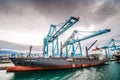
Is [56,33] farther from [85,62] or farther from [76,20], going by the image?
[85,62]

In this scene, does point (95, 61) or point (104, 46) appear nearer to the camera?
point (95, 61)

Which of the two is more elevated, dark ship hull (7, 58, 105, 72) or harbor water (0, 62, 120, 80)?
dark ship hull (7, 58, 105, 72)

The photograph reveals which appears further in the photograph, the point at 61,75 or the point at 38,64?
the point at 38,64

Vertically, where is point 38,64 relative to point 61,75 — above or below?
above

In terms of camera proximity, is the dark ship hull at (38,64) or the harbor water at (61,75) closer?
the harbor water at (61,75)

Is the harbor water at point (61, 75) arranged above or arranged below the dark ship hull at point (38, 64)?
below

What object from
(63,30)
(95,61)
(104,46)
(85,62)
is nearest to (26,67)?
(63,30)

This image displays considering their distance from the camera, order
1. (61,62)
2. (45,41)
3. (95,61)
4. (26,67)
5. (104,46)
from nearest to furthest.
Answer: (26,67) → (61,62) → (45,41) → (95,61) → (104,46)

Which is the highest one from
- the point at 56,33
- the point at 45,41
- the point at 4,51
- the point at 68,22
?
the point at 68,22

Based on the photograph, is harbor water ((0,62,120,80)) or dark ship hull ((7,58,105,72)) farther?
dark ship hull ((7,58,105,72))

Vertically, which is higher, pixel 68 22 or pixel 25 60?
pixel 68 22

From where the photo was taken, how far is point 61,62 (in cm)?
2538

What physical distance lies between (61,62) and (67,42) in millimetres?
18134

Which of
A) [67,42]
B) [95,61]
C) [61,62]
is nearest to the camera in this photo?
[61,62]
